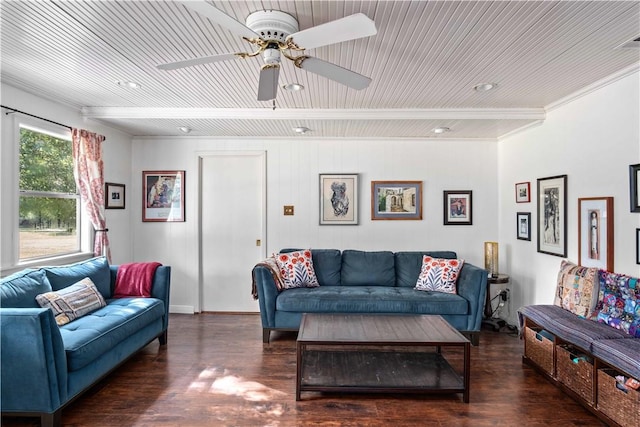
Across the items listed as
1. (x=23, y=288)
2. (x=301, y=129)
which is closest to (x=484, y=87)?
(x=301, y=129)

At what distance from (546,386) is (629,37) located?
8.34ft

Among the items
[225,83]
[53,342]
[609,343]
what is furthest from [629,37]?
[53,342]

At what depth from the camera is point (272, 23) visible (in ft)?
6.63

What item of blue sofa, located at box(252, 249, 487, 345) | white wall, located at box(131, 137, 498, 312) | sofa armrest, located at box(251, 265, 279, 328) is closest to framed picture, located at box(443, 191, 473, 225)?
white wall, located at box(131, 137, 498, 312)

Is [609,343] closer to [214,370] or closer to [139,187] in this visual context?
[214,370]

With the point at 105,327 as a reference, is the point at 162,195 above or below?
above

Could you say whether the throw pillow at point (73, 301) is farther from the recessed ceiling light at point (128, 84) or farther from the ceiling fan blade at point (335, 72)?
the ceiling fan blade at point (335, 72)

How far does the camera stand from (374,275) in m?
4.36

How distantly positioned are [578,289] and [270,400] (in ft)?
8.49

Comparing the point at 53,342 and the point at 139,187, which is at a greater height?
the point at 139,187

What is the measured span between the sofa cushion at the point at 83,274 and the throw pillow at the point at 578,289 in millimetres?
4210

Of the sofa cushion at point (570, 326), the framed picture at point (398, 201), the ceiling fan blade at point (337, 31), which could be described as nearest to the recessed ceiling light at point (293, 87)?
the ceiling fan blade at point (337, 31)

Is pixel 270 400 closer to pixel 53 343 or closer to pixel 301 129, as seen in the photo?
pixel 53 343

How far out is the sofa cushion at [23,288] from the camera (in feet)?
8.17
